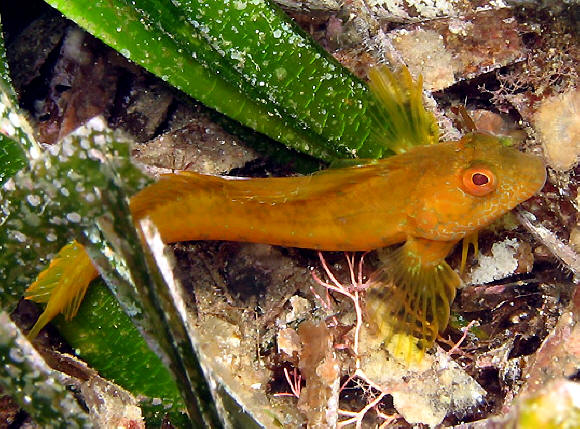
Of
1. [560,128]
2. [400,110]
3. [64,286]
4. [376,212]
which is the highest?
[400,110]

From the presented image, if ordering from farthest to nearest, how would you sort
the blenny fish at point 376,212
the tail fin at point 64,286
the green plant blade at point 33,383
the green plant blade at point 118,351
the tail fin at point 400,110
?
the tail fin at point 400,110 → the blenny fish at point 376,212 → the tail fin at point 64,286 → the green plant blade at point 118,351 → the green plant blade at point 33,383

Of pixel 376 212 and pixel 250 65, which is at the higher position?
pixel 250 65

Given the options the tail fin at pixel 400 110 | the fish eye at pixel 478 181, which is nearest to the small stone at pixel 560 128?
the fish eye at pixel 478 181

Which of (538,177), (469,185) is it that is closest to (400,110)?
(469,185)

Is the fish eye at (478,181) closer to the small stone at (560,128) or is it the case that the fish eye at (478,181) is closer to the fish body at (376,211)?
the fish body at (376,211)

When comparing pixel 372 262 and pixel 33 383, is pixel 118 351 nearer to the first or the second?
pixel 33 383

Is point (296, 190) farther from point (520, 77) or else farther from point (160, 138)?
point (520, 77)

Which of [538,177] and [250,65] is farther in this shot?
[250,65]

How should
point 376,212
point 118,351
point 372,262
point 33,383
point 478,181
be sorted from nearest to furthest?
point 33,383, point 118,351, point 478,181, point 376,212, point 372,262

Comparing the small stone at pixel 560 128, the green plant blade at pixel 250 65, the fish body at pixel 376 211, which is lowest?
the fish body at pixel 376 211
